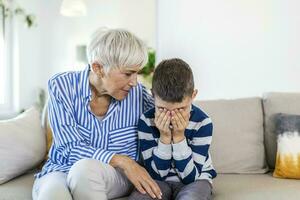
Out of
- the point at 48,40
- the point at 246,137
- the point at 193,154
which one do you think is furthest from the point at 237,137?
the point at 48,40

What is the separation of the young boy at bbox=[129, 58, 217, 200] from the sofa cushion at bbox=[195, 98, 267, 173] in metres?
0.37

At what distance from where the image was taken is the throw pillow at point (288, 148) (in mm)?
1717

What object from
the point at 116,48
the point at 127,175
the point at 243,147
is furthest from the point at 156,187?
the point at 243,147

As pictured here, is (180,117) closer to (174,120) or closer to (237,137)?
(174,120)

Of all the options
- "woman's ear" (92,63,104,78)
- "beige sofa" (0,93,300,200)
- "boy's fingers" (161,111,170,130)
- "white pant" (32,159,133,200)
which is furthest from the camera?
"beige sofa" (0,93,300,200)

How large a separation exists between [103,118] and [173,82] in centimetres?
34

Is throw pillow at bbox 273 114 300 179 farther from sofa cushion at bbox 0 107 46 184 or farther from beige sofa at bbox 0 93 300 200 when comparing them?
sofa cushion at bbox 0 107 46 184

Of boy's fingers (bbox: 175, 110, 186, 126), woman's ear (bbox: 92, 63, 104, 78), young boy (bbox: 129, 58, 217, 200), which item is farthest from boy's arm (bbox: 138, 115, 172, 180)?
woman's ear (bbox: 92, 63, 104, 78)

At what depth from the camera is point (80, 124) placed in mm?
1487

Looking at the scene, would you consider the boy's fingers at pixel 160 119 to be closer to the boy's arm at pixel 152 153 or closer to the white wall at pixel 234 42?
the boy's arm at pixel 152 153

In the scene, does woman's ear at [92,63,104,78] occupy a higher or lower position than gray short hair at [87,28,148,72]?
lower

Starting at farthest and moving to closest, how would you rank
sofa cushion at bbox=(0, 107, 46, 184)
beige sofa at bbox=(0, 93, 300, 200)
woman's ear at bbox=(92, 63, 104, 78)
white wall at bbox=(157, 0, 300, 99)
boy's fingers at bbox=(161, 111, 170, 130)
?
1. white wall at bbox=(157, 0, 300, 99)
2. beige sofa at bbox=(0, 93, 300, 200)
3. sofa cushion at bbox=(0, 107, 46, 184)
4. woman's ear at bbox=(92, 63, 104, 78)
5. boy's fingers at bbox=(161, 111, 170, 130)

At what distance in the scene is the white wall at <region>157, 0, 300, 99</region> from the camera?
2.23 metres

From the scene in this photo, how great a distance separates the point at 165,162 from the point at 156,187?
11 centimetres
